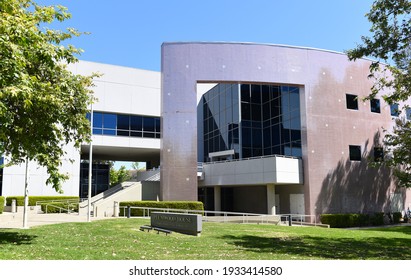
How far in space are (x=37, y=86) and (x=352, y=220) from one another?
26.8 metres

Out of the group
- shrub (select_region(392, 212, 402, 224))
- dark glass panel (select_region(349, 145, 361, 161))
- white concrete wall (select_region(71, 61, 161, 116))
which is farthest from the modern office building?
white concrete wall (select_region(71, 61, 161, 116))

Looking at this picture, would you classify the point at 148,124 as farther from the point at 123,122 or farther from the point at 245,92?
the point at 245,92

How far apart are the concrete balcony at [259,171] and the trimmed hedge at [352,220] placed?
3.57m

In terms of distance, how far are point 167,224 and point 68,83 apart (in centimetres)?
763

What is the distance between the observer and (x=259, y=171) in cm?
3108

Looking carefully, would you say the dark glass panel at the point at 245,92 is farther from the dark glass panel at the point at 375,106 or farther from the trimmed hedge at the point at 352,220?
the trimmed hedge at the point at 352,220

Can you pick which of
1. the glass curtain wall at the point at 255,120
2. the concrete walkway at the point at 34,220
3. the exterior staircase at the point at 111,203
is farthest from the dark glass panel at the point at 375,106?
the concrete walkway at the point at 34,220

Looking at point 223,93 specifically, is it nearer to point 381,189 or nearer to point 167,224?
point 381,189

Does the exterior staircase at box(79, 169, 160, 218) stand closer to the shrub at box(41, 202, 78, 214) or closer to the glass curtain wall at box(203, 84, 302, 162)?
the shrub at box(41, 202, 78, 214)

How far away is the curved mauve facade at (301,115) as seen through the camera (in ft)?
104

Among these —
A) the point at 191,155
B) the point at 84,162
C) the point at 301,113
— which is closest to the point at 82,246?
the point at 191,155

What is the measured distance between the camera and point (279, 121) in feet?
117

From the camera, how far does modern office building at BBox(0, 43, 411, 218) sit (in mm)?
31594

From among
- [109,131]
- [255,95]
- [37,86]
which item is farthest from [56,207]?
[37,86]
